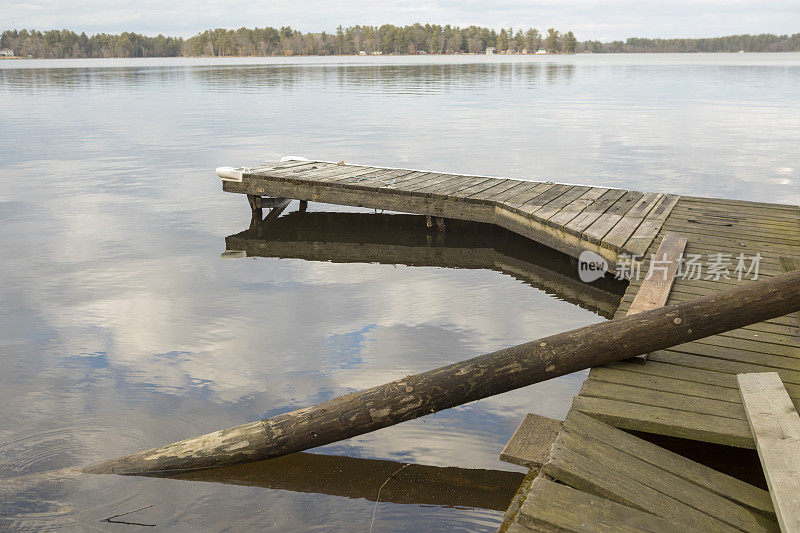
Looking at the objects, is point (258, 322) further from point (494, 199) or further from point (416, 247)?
point (494, 199)

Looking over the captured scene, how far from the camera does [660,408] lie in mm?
4121

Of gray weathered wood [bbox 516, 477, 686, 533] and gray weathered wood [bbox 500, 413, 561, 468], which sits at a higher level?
gray weathered wood [bbox 516, 477, 686, 533]

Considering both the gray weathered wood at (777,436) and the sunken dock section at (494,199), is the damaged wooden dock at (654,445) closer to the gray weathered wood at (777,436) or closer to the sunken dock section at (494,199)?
the gray weathered wood at (777,436)

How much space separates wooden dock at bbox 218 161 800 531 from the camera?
3229mm

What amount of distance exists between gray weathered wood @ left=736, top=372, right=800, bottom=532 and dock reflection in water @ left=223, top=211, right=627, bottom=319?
406 centimetres

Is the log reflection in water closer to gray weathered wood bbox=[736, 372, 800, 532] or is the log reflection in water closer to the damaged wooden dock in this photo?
the damaged wooden dock

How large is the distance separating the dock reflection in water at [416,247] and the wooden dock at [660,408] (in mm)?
625

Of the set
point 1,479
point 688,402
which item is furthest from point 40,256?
point 688,402

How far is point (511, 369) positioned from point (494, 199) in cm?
606

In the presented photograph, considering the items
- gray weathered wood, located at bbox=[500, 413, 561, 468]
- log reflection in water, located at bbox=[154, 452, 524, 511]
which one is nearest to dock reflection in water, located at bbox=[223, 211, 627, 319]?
log reflection in water, located at bbox=[154, 452, 524, 511]

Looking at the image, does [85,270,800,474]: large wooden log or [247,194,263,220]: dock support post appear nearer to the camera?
[85,270,800,474]: large wooden log

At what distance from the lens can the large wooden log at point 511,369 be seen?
4.41 metres

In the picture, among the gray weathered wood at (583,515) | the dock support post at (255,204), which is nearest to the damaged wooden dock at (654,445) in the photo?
the gray weathered wood at (583,515)

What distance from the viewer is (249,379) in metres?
6.47
